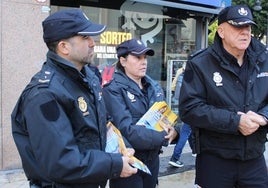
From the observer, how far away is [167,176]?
636 centimetres

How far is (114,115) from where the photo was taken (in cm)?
335

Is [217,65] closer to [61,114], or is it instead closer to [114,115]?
[114,115]

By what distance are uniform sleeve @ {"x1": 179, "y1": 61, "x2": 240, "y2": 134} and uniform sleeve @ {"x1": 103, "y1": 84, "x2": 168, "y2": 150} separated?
0.31 metres

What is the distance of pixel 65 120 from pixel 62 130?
2.2 inches

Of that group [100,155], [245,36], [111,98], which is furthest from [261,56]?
[100,155]

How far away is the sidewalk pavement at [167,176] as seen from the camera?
5.60 metres

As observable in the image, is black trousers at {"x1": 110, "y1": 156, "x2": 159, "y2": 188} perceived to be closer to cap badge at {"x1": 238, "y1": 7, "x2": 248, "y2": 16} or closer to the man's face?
the man's face

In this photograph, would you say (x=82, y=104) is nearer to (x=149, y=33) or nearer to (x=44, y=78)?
(x=44, y=78)

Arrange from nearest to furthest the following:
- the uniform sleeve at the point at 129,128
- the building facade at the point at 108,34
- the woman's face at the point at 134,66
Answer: the uniform sleeve at the point at 129,128 → the woman's face at the point at 134,66 → the building facade at the point at 108,34

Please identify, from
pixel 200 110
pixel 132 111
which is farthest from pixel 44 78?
pixel 132 111

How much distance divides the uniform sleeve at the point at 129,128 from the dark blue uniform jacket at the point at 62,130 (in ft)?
3.11

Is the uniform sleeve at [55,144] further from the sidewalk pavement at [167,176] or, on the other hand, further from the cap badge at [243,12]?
the sidewalk pavement at [167,176]

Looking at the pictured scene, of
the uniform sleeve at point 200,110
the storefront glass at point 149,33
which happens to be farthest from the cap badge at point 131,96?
the storefront glass at point 149,33

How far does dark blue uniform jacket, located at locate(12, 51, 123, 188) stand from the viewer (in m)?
2.03
